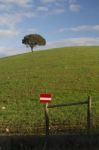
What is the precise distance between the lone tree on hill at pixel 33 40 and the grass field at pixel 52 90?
49.4 m

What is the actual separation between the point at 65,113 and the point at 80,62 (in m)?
34.0

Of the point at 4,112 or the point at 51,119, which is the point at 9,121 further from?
the point at 4,112

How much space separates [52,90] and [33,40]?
3130 inches

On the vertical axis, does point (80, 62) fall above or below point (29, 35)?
below

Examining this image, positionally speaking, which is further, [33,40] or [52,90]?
[33,40]

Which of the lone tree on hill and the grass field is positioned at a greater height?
the lone tree on hill

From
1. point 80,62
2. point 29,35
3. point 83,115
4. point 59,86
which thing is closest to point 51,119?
point 83,115

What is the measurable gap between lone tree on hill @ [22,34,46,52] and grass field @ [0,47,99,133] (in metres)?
49.4

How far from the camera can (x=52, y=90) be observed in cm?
3712

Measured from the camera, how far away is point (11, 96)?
34.8 metres

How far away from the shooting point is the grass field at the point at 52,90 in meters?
22.7

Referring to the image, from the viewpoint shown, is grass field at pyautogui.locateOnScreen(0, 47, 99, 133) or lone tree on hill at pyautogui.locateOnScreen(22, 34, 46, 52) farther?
lone tree on hill at pyautogui.locateOnScreen(22, 34, 46, 52)

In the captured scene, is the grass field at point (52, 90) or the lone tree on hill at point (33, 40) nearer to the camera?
the grass field at point (52, 90)

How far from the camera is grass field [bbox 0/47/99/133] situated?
22.7 metres
